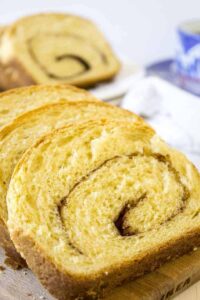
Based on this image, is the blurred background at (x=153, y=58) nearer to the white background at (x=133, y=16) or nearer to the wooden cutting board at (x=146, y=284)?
the white background at (x=133, y=16)

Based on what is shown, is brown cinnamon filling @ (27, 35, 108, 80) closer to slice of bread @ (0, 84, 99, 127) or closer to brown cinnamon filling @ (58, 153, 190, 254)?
slice of bread @ (0, 84, 99, 127)

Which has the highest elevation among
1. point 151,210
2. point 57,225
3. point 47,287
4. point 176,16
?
point 176,16

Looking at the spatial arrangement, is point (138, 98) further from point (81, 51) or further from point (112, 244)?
point (112, 244)

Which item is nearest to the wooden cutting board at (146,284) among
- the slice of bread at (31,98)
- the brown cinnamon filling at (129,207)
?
the brown cinnamon filling at (129,207)

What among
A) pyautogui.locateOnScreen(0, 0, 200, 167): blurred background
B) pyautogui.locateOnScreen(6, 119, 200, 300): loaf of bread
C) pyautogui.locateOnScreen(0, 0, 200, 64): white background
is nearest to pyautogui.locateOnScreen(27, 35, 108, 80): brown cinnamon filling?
pyautogui.locateOnScreen(0, 0, 200, 167): blurred background

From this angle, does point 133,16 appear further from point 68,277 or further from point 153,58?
point 68,277

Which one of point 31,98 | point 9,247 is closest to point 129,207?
point 9,247

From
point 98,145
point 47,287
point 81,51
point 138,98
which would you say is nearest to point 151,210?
point 98,145
